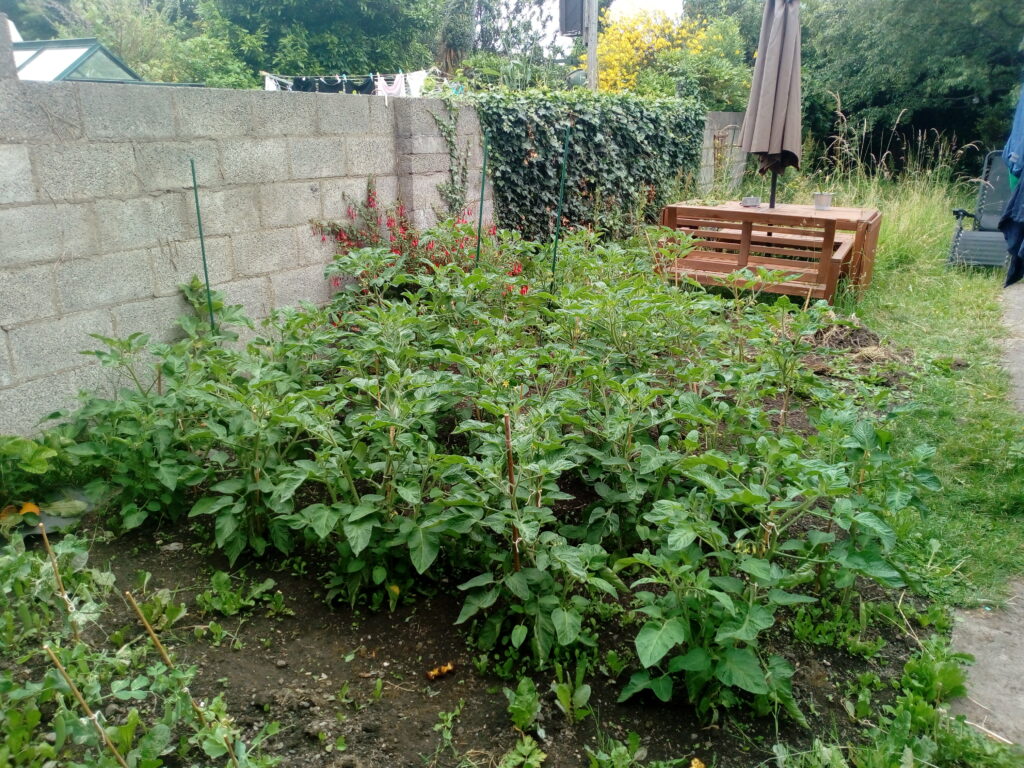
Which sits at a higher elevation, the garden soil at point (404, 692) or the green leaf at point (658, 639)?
the green leaf at point (658, 639)

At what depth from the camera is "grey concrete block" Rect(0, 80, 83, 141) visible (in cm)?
296

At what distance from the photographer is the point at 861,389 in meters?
2.73

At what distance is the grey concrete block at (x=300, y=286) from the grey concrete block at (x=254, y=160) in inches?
21.8

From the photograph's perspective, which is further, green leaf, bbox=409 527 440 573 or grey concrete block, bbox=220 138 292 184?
grey concrete block, bbox=220 138 292 184

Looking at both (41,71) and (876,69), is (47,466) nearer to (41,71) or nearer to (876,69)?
(41,71)

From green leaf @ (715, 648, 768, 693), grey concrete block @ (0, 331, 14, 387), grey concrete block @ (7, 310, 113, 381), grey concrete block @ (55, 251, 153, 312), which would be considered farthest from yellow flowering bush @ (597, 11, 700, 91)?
green leaf @ (715, 648, 768, 693)

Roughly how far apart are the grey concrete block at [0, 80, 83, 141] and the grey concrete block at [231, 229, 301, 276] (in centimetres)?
101

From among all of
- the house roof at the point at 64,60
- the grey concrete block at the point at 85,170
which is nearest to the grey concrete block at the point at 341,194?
the grey concrete block at the point at 85,170

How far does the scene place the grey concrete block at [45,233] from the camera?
3.02 m

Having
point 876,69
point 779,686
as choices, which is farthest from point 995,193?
A: point 779,686

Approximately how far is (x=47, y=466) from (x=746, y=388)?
2460mm

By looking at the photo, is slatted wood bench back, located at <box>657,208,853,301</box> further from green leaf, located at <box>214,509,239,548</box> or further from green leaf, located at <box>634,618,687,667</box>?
green leaf, located at <box>634,618,687,667</box>

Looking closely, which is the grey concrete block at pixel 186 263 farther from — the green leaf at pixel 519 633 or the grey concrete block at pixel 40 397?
the green leaf at pixel 519 633

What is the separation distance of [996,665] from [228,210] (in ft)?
12.6
